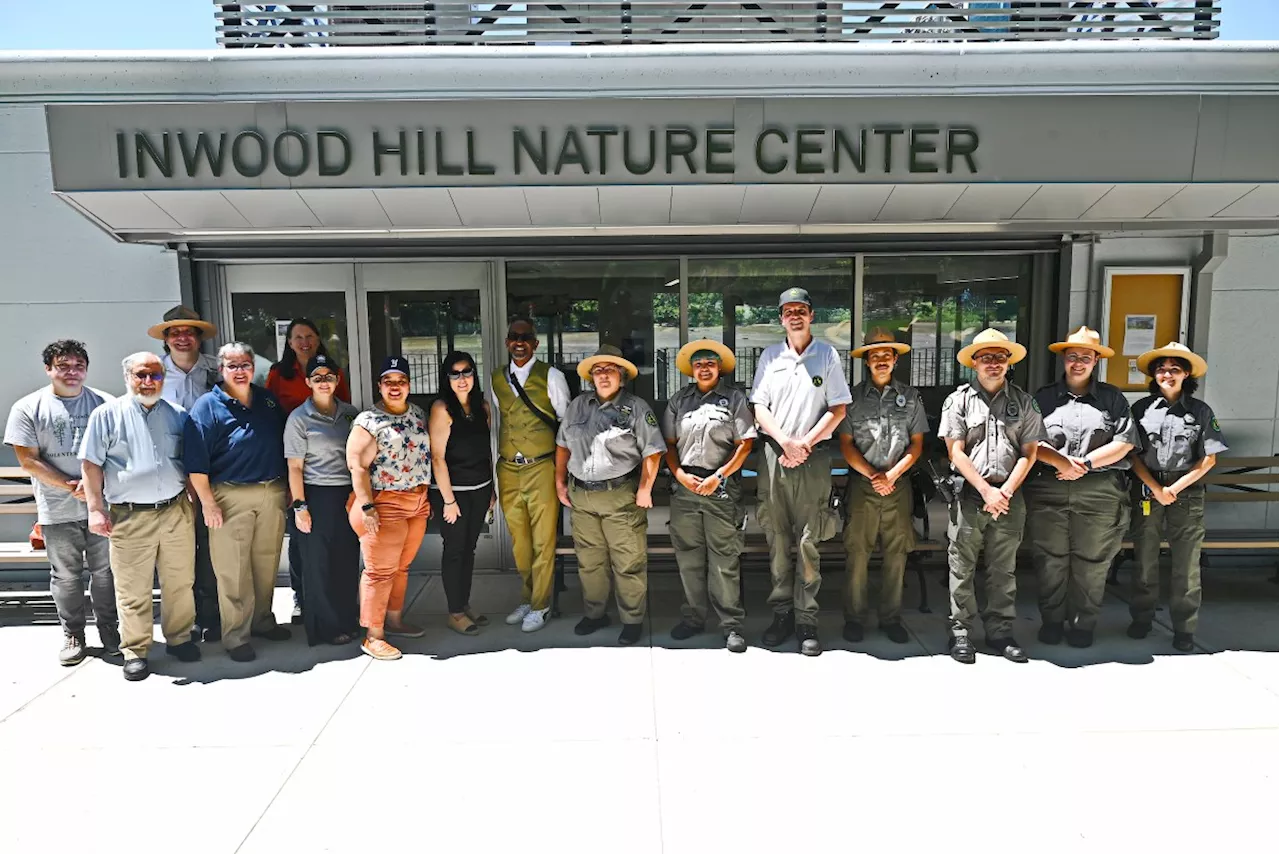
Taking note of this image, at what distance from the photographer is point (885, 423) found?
4.43 metres

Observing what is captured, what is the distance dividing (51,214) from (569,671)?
4837mm

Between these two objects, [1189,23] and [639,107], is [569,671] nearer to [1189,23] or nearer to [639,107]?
[639,107]

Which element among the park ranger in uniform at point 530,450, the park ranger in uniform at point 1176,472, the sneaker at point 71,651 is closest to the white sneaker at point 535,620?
the park ranger in uniform at point 530,450

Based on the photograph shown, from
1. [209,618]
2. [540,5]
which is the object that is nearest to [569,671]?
[209,618]

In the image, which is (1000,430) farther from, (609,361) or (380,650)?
(380,650)

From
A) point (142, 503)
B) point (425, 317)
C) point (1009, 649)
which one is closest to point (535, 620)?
point (142, 503)

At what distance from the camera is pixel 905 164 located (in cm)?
447

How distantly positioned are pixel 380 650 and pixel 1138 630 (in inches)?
173

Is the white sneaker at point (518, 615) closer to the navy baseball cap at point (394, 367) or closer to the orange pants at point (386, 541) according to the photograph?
the orange pants at point (386, 541)

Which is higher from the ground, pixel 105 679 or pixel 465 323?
pixel 465 323

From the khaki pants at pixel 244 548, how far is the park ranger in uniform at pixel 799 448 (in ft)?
9.18

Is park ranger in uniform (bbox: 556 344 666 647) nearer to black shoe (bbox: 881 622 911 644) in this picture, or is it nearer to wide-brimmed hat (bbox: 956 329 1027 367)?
black shoe (bbox: 881 622 911 644)

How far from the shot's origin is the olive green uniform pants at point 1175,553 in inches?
175

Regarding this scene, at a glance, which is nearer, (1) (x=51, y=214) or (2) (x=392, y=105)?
(2) (x=392, y=105)
